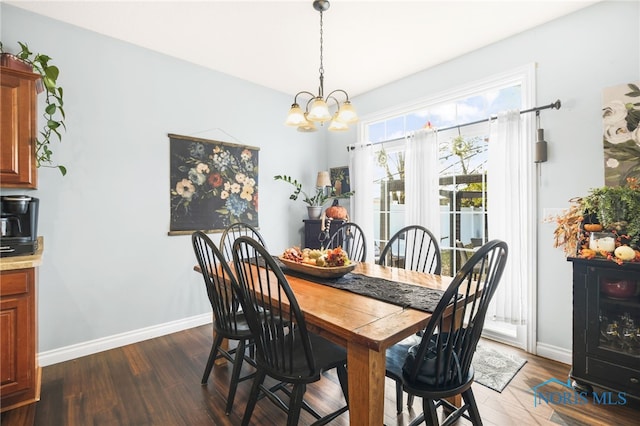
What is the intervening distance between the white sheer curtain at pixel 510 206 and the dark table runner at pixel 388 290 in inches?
51.8

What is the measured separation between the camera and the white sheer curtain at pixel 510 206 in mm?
2566

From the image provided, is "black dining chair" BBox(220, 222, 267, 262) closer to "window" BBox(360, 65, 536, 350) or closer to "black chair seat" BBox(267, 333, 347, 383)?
"black chair seat" BBox(267, 333, 347, 383)

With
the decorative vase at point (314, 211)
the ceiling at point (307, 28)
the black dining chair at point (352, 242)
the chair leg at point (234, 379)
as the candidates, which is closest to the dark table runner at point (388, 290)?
the chair leg at point (234, 379)

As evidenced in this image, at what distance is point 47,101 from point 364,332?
114 inches

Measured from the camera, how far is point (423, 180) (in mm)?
3170

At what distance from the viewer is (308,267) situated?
2023 millimetres

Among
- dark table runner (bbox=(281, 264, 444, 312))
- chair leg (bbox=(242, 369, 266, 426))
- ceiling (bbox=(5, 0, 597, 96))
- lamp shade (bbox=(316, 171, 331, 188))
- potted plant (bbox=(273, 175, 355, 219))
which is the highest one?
ceiling (bbox=(5, 0, 597, 96))

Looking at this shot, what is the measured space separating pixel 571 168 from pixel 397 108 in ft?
5.91

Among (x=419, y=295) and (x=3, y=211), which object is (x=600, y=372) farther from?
(x=3, y=211)

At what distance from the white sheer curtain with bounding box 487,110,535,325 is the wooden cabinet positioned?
A: 3426 millimetres

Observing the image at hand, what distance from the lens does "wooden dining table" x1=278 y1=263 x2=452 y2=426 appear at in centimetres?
119

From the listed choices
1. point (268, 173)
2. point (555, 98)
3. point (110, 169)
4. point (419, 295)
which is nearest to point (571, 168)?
Answer: point (555, 98)

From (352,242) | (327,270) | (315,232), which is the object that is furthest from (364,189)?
(327,270)

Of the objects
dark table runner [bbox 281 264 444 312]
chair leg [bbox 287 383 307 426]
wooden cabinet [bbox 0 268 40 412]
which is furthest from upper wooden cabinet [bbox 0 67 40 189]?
chair leg [bbox 287 383 307 426]
